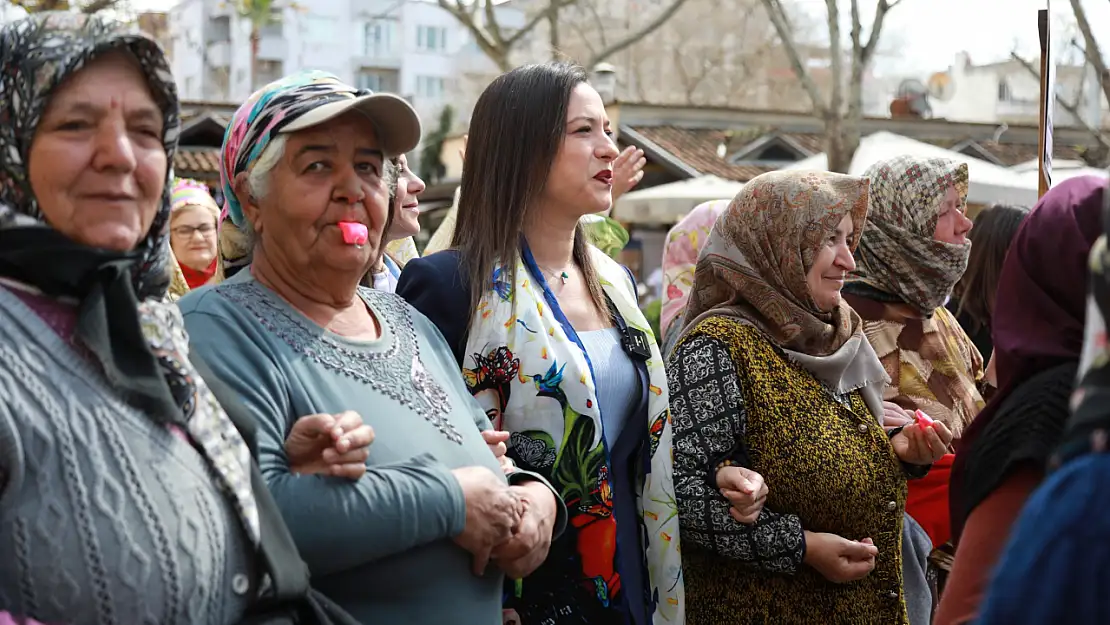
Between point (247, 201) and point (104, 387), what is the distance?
36.2 inches

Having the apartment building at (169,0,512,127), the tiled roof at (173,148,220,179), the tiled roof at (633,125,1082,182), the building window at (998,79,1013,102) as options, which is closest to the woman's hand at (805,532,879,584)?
the tiled roof at (173,148,220,179)

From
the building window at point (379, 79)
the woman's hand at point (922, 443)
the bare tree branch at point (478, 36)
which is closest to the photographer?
the woman's hand at point (922, 443)

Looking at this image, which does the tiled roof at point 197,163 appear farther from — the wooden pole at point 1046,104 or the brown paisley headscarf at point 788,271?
the wooden pole at point 1046,104

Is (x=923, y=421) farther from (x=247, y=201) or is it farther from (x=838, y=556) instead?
(x=247, y=201)

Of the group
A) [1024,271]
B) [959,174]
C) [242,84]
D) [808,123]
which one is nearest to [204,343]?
[1024,271]

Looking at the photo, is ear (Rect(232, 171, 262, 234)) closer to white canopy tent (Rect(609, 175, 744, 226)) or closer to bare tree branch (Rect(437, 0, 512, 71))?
white canopy tent (Rect(609, 175, 744, 226))

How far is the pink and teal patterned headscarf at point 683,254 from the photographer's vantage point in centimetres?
560

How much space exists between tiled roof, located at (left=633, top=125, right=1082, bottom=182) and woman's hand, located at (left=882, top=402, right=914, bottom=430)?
18229 mm

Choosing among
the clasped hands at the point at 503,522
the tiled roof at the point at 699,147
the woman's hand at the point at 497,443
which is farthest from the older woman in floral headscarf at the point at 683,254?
the tiled roof at the point at 699,147

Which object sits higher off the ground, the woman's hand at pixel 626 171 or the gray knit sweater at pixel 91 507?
the woman's hand at pixel 626 171

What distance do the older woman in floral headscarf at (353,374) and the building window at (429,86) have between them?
80753 mm

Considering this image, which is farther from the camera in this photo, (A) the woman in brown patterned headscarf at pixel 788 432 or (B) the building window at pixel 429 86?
(B) the building window at pixel 429 86

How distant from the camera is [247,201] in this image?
2.86 m

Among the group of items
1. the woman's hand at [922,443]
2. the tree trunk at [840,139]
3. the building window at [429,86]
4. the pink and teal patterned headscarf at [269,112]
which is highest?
the pink and teal patterned headscarf at [269,112]
